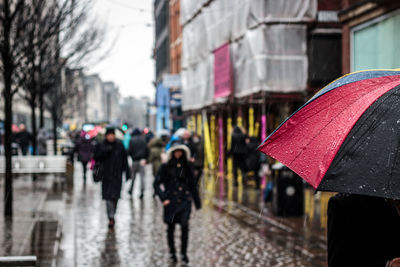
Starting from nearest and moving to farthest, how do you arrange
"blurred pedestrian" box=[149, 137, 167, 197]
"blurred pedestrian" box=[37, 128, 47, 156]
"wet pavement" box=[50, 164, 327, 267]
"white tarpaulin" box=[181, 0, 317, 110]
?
"wet pavement" box=[50, 164, 327, 267]
"blurred pedestrian" box=[149, 137, 167, 197]
"white tarpaulin" box=[181, 0, 317, 110]
"blurred pedestrian" box=[37, 128, 47, 156]

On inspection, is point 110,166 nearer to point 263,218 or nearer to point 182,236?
point 263,218

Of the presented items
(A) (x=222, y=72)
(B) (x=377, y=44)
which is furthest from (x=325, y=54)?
(B) (x=377, y=44)

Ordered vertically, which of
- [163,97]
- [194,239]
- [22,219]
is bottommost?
[194,239]

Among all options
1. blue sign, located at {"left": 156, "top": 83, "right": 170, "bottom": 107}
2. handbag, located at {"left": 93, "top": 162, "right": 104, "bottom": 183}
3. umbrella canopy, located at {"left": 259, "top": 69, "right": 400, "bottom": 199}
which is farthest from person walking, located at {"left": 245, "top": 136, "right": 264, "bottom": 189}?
blue sign, located at {"left": 156, "top": 83, "right": 170, "bottom": 107}

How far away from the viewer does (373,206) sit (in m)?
3.46

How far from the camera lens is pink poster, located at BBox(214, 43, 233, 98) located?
88.7 feet

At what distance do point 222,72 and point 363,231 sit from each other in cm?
2488

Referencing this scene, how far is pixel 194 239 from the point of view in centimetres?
1157

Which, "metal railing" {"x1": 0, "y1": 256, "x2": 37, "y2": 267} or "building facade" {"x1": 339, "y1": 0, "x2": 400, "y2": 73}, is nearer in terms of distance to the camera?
"metal railing" {"x1": 0, "y1": 256, "x2": 37, "y2": 267}

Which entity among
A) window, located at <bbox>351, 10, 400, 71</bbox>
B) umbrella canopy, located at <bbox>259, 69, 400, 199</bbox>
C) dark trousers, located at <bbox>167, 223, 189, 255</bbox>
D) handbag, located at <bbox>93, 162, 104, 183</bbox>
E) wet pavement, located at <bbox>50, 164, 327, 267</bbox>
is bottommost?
wet pavement, located at <bbox>50, 164, 327, 267</bbox>

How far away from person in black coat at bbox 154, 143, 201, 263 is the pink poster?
17142 millimetres

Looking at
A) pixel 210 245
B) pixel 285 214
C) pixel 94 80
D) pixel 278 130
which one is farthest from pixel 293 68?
pixel 94 80

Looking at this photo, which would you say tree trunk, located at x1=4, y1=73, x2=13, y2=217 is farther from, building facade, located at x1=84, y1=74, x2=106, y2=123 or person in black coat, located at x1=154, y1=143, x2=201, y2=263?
building facade, located at x1=84, y1=74, x2=106, y2=123

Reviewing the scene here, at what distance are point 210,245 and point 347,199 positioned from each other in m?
7.58
